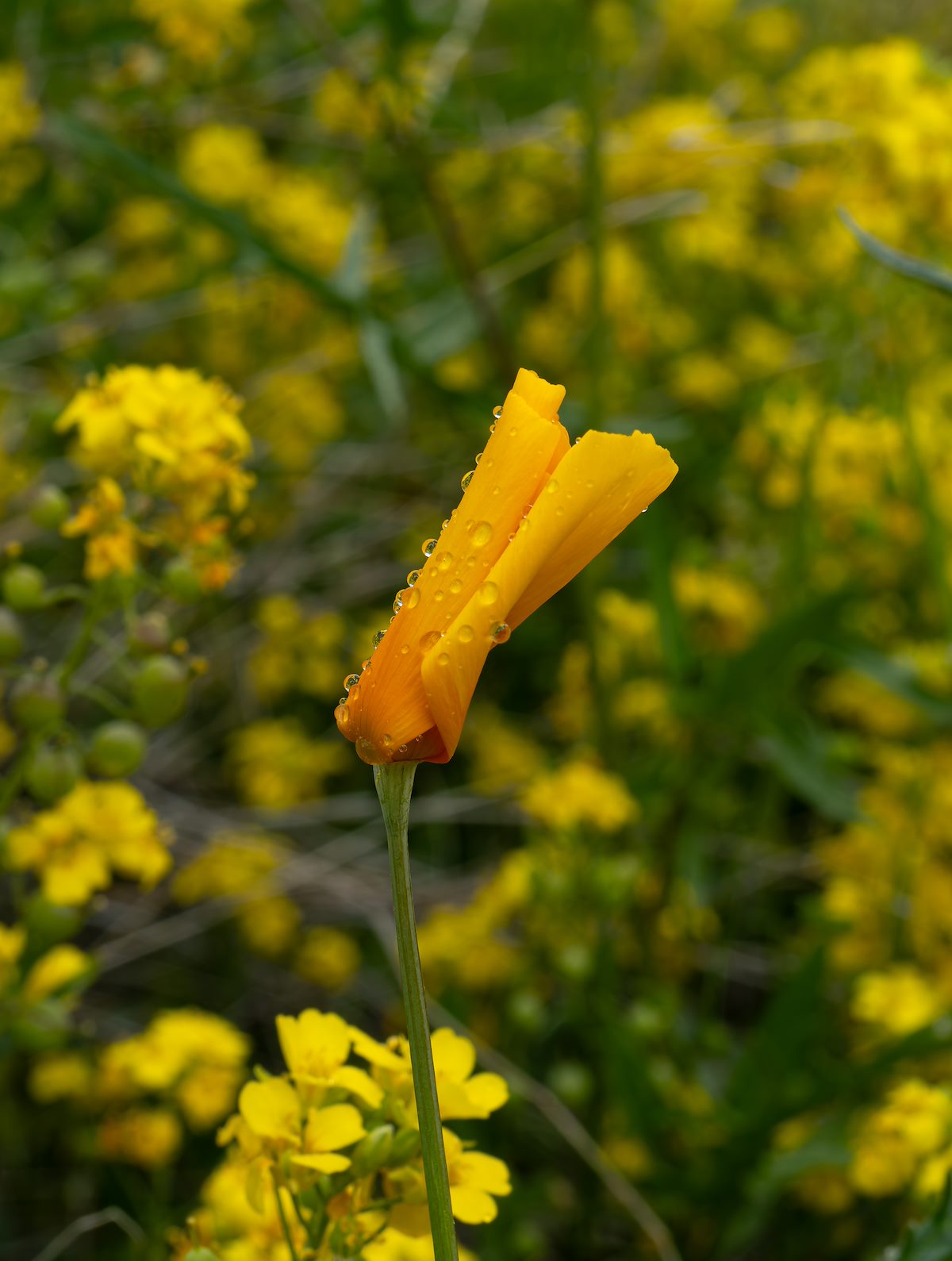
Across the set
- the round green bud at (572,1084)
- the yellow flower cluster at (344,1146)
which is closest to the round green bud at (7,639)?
the yellow flower cluster at (344,1146)

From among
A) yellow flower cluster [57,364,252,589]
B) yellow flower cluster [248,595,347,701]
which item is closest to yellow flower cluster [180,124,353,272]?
yellow flower cluster [248,595,347,701]

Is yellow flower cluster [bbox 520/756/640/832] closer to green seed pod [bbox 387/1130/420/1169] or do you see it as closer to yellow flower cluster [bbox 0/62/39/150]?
green seed pod [bbox 387/1130/420/1169]

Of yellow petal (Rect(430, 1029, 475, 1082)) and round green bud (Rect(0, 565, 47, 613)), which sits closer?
yellow petal (Rect(430, 1029, 475, 1082))

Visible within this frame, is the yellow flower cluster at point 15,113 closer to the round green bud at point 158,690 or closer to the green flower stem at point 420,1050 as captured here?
the round green bud at point 158,690

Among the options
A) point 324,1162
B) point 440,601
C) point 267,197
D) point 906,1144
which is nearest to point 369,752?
point 440,601

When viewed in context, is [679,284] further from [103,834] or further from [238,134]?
[103,834]

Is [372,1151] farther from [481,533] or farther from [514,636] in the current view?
[514,636]
